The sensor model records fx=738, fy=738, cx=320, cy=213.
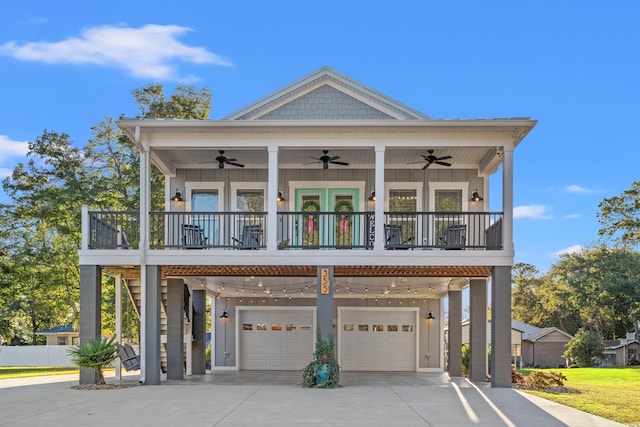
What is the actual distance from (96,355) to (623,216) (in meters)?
28.5

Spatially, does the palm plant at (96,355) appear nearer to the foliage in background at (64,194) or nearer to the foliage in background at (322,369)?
the foliage in background at (322,369)

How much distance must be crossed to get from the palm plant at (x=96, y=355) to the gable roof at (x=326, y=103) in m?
6.28

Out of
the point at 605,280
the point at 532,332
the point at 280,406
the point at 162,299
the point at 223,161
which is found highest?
the point at 223,161

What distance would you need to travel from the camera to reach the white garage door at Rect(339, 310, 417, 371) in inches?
898

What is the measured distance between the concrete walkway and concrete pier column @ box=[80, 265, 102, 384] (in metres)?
0.55

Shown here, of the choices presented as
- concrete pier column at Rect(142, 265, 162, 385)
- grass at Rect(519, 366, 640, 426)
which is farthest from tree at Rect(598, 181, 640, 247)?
concrete pier column at Rect(142, 265, 162, 385)

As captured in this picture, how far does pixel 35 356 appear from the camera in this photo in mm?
36625

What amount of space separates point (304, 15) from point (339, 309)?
10.8m

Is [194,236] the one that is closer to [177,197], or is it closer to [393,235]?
[177,197]

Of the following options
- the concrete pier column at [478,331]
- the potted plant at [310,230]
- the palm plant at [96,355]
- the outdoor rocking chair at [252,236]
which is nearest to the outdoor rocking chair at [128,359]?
the palm plant at [96,355]

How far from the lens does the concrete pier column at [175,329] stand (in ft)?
59.4

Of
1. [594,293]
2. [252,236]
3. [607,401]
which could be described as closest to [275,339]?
[252,236]

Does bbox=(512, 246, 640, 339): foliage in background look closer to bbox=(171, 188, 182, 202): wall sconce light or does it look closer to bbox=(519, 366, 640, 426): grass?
bbox=(519, 366, 640, 426): grass

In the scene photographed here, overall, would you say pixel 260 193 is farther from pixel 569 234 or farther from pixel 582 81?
pixel 569 234
